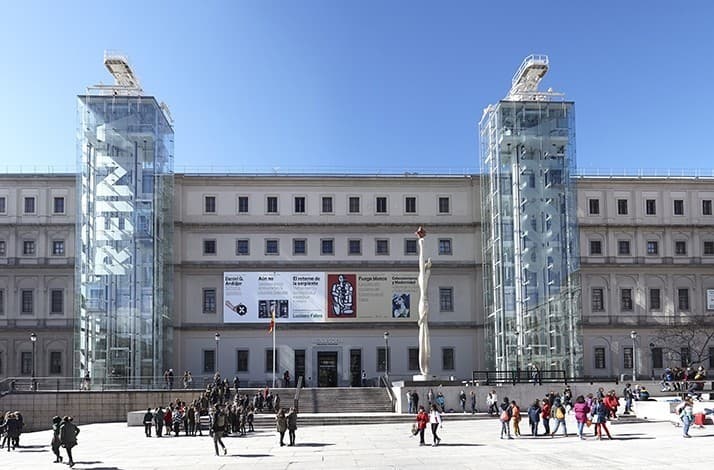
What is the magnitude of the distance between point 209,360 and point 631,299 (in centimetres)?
2908

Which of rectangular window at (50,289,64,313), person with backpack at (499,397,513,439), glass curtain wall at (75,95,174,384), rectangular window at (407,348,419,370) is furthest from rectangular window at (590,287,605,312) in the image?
rectangular window at (50,289,64,313)

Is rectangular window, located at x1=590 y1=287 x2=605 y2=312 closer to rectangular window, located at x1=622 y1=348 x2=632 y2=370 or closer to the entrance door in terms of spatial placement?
rectangular window, located at x1=622 y1=348 x2=632 y2=370

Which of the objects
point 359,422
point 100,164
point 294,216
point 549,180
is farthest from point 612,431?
point 100,164

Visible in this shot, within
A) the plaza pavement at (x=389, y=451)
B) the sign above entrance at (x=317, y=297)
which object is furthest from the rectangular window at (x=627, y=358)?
the plaza pavement at (x=389, y=451)

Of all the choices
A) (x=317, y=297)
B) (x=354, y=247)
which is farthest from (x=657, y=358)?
(x=317, y=297)

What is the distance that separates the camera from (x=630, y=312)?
212 feet

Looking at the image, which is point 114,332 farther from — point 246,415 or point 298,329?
point 246,415

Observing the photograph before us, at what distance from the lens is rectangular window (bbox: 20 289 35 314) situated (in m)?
61.8

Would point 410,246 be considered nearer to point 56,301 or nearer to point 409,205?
point 409,205

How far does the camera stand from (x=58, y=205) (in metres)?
62.6

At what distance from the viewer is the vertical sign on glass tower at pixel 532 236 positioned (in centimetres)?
5869

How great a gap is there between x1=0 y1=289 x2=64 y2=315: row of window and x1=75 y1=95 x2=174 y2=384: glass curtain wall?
16.0 feet

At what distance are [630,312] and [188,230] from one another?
3064 centimetres

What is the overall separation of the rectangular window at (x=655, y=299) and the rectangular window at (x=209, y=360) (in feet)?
98.6
